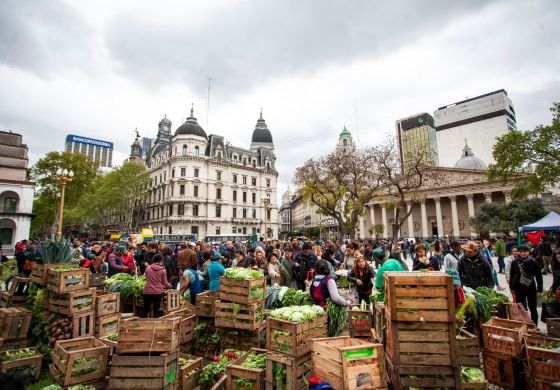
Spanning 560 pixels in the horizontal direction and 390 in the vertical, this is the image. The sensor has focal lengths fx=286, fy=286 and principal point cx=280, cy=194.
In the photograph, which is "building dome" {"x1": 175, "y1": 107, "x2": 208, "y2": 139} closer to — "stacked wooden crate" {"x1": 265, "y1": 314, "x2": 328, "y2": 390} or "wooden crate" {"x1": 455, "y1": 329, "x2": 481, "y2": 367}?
"stacked wooden crate" {"x1": 265, "y1": 314, "x2": 328, "y2": 390}

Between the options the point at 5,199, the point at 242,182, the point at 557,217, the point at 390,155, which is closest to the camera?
the point at 557,217

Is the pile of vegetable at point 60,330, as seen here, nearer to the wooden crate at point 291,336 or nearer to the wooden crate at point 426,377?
the wooden crate at point 291,336

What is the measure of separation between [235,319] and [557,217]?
873 inches

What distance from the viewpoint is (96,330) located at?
5703 mm

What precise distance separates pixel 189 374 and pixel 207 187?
50.2 metres

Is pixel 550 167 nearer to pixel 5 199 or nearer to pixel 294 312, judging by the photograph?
pixel 294 312

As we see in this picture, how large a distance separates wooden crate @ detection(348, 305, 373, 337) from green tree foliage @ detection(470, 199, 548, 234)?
3893cm

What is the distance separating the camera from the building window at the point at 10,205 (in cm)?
2928

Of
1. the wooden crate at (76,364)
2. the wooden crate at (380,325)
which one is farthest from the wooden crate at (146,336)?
the wooden crate at (380,325)

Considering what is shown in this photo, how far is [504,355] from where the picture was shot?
4.46m

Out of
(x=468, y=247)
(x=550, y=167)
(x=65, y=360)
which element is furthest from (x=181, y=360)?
(x=550, y=167)

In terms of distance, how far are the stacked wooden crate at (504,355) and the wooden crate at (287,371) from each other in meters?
3.03

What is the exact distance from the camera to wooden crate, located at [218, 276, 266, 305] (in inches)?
201

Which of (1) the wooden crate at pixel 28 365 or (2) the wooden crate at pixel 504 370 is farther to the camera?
(1) the wooden crate at pixel 28 365
